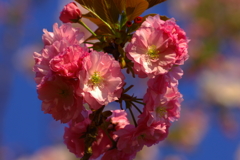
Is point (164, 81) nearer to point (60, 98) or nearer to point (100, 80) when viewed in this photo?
point (100, 80)

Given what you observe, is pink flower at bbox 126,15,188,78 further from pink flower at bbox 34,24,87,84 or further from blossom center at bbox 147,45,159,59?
pink flower at bbox 34,24,87,84

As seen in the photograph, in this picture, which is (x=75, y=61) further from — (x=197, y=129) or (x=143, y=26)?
(x=197, y=129)

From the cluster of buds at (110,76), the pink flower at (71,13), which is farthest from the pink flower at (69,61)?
the pink flower at (71,13)

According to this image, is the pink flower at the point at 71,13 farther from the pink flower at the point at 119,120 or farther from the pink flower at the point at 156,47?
the pink flower at the point at 119,120

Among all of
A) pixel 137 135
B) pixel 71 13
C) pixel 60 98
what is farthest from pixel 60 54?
pixel 137 135

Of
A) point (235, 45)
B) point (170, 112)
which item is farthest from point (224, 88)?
point (170, 112)
